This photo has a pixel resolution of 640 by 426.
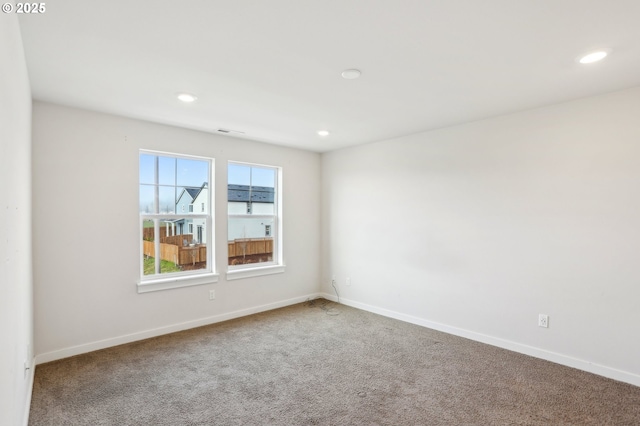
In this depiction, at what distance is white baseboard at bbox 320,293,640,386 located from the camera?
9.12 feet

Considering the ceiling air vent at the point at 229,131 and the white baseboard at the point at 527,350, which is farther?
the ceiling air vent at the point at 229,131

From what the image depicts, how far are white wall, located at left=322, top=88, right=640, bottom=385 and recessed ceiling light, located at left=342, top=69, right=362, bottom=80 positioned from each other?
1873mm

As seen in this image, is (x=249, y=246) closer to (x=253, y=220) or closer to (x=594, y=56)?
(x=253, y=220)

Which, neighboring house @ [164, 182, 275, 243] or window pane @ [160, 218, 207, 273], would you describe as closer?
window pane @ [160, 218, 207, 273]

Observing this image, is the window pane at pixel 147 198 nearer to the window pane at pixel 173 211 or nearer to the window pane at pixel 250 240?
the window pane at pixel 173 211

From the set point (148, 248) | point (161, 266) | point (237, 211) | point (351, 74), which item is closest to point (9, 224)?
point (351, 74)

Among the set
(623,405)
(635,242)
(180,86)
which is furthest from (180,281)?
(635,242)

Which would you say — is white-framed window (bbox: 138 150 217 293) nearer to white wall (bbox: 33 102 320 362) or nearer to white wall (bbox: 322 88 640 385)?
white wall (bbox: 33 102 320 362)

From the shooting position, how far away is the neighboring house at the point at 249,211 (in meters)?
4.58

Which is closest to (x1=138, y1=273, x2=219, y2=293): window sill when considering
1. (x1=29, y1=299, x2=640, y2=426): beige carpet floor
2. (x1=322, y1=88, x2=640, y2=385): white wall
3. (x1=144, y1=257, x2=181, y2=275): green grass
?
(x1=144, y1=257, x2=181, y2=275): green grass

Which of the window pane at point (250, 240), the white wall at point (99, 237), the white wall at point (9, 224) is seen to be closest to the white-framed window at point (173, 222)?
the white wall at point (99, 237)

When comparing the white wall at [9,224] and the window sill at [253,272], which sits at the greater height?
the white wall at [9,224]

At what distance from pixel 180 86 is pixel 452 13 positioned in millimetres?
2079

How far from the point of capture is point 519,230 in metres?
3.36
